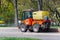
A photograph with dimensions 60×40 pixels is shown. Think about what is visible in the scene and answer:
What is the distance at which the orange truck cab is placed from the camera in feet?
89.2

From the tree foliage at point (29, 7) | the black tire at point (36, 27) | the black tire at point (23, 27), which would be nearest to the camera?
the black tire at point (36, 27)

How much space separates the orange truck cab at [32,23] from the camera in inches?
1071

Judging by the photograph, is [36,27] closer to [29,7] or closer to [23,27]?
[23,27]

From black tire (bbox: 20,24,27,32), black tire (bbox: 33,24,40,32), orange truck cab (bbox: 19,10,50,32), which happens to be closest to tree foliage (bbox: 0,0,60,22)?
black tire (bbox: 20,24,27,32)

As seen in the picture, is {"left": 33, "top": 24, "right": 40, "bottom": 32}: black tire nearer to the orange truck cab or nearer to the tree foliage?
the orange truck cab

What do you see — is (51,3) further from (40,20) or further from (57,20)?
(40,20)

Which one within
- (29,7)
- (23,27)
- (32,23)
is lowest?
(23,27)

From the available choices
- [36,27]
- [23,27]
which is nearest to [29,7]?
[23,27]

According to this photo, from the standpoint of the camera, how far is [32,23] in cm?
2802

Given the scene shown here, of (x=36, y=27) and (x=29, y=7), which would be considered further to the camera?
(x=29, y=7)

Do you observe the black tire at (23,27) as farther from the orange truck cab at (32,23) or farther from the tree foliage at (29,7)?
the tree foliage at (29,7)

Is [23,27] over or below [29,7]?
below

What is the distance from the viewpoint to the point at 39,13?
27562 mm

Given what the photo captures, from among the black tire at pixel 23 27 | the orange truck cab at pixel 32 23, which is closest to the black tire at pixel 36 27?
the orange truck cab at pixel 32 23
